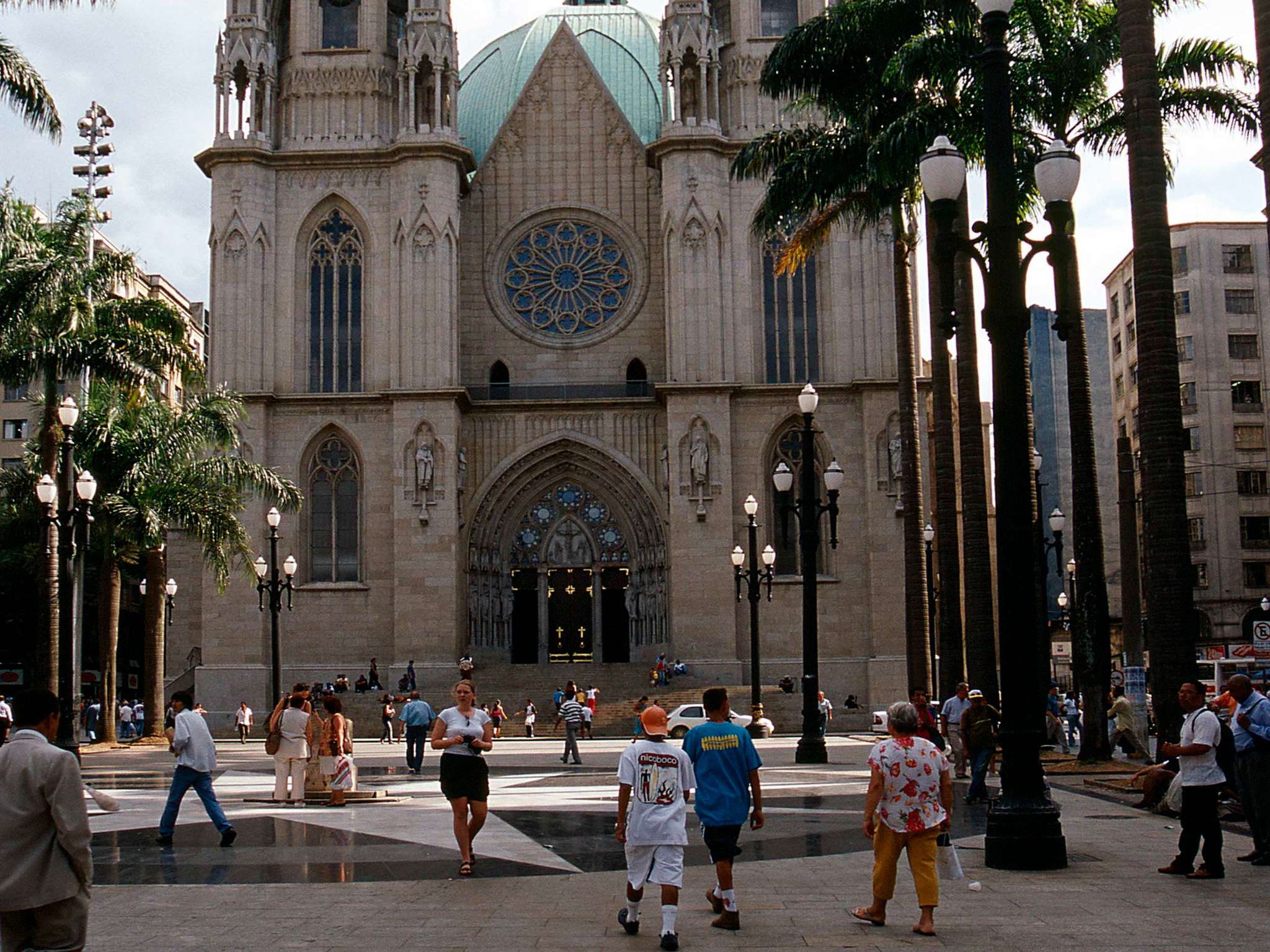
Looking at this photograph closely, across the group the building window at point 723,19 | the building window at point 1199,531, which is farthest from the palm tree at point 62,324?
the building window at point 1199,531

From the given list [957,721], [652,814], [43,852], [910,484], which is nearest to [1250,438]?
[910,484]

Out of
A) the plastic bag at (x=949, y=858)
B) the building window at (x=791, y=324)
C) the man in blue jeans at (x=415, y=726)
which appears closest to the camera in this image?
the plastic bag at (x=949, y=858)

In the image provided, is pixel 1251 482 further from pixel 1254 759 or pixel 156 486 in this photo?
pixel 1254 759

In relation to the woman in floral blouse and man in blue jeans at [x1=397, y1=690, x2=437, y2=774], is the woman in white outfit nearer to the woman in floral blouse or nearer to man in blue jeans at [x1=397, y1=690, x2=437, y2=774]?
man in blue jeans at [x1=397, y1=690, x2=437, y2=774]

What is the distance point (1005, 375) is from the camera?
11.7m

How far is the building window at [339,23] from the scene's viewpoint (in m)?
48.1

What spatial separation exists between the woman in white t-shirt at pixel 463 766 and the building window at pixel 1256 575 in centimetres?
5275

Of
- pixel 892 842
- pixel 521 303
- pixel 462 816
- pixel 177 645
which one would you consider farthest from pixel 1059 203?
pixel 177 645

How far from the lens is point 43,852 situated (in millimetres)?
6039

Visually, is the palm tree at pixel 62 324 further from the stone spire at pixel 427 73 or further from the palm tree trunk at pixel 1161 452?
the palm tree trunk at pixel 1161 452

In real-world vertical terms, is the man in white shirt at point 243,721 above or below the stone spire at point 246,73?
below

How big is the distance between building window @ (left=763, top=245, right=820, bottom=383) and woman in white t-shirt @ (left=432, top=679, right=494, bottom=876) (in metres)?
35.0

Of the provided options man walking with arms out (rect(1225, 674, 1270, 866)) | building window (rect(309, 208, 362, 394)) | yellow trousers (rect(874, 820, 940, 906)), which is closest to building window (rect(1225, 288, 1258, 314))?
building window (rect(309, 208, 362, 394))

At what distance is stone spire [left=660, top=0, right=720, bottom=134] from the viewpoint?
152ft
